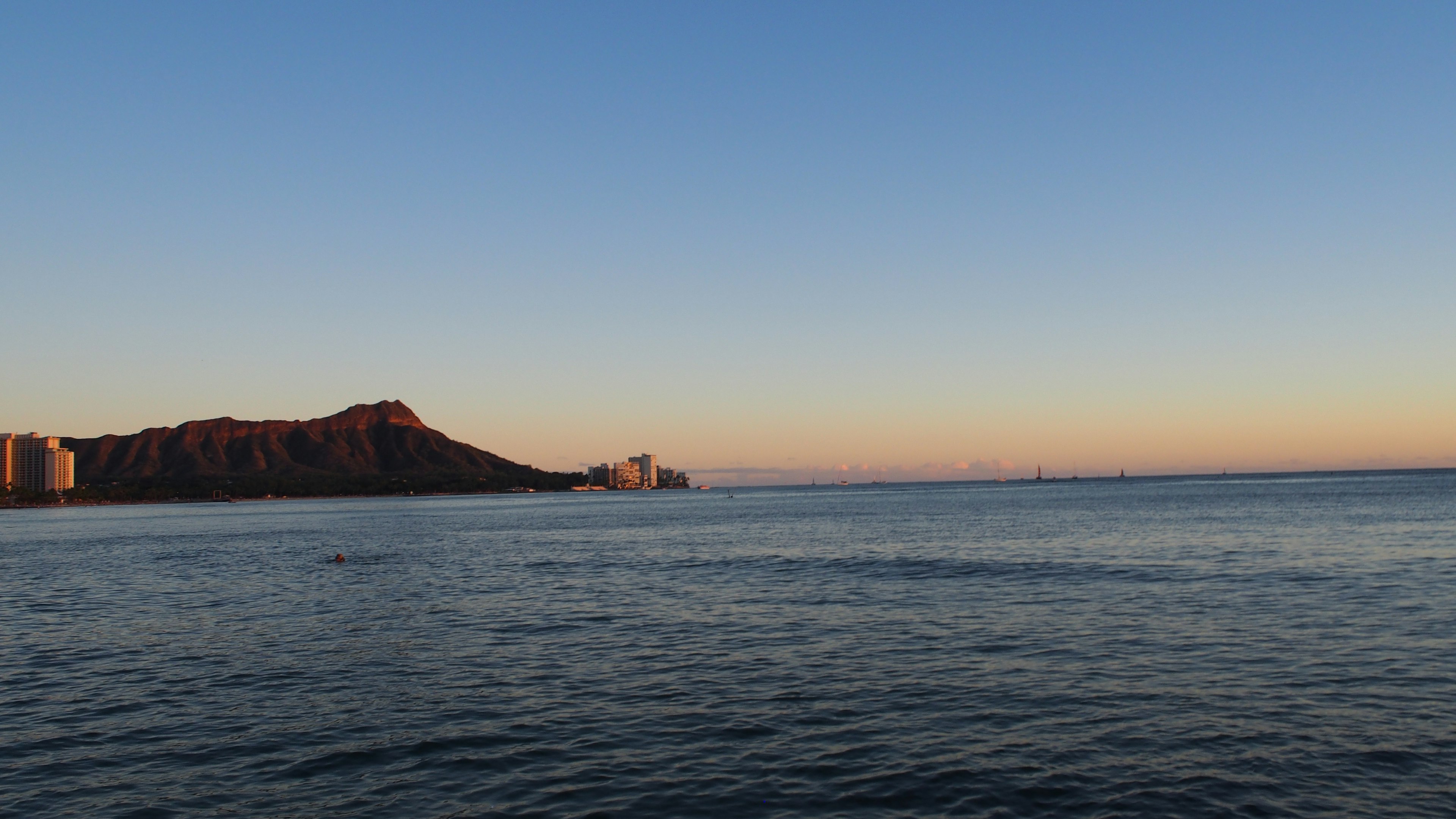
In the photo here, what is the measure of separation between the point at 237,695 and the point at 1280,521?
283 ft

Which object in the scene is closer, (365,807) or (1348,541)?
(365,807)

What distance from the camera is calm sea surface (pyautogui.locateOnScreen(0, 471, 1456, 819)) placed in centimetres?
1454

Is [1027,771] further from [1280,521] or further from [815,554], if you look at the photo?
[1280,521]

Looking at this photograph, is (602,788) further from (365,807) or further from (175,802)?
(175,802)

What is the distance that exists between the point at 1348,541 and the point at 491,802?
2379 inches

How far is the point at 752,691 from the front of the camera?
2108cm

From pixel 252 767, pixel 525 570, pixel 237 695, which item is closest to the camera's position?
pixel 252 767

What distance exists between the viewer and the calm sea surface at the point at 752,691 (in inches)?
572

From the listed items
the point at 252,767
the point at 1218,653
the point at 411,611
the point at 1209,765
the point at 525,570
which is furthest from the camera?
the point at 525,570

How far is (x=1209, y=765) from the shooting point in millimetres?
15266

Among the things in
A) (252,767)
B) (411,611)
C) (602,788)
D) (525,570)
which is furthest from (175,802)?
(525,570)

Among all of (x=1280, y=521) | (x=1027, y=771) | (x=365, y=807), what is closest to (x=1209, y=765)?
A: (x=1027, y=771)

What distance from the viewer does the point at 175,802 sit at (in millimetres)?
14602

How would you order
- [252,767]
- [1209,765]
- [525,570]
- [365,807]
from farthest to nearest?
[525,570]
[252,767]
[1209,765]
[365,807]
